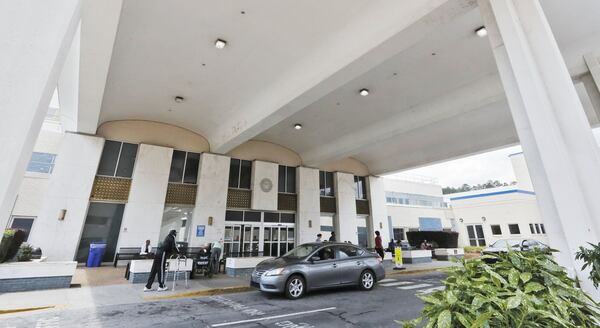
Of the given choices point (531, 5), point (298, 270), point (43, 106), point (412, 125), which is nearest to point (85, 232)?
point (298, 270)

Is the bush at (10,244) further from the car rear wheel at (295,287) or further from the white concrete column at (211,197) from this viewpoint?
the car rear wheel at (295,287)

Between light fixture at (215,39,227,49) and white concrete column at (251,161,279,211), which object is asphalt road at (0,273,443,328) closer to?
light fixture at (215,39,227,49)

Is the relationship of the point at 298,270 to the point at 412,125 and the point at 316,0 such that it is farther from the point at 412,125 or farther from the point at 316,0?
the point at 412,125

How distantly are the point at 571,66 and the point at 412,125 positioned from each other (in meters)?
5.63

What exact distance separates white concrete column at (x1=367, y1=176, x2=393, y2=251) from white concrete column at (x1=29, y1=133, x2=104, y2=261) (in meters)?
18.0

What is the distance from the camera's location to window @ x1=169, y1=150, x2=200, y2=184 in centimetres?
1534

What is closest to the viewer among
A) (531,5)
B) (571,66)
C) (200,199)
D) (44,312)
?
(531,5)

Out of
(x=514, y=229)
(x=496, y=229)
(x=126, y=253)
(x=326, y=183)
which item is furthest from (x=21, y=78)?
(x=496, y=229)

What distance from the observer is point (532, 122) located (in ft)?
13.7

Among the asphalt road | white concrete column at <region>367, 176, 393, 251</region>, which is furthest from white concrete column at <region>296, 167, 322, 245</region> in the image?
the asphalt road

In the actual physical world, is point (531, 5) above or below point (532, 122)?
above

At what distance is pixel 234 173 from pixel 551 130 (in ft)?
49.7

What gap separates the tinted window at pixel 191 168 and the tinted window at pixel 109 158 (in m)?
3.43

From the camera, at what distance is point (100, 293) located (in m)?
7.81
